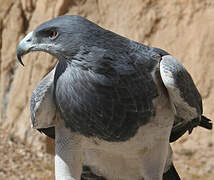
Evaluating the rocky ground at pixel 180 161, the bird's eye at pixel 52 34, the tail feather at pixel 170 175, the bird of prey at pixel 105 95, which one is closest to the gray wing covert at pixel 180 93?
the bird of prey at pixel 105 95

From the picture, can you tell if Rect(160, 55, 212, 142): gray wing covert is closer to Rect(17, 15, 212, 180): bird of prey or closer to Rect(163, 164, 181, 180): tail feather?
Rect(17, 15, 212, 180): bird of prey

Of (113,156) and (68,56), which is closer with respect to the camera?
(68,56)

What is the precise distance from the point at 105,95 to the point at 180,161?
3.00 metres

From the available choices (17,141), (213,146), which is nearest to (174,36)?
(213,146)

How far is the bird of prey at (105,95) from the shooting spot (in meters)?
1.83

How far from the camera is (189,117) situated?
2211 mm

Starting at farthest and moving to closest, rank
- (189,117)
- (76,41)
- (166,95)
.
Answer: (189,117) < (166,95) < (76,41)

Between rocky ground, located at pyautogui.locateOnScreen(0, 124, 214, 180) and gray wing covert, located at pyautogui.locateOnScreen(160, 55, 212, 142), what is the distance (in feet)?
7.56

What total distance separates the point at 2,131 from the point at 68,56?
368 centimetres

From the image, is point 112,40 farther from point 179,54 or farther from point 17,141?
point 17,141

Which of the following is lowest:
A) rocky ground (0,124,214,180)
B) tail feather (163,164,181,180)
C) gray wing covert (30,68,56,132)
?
rocky ground (0,124,214,180)

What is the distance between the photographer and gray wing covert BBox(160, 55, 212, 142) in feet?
6.38

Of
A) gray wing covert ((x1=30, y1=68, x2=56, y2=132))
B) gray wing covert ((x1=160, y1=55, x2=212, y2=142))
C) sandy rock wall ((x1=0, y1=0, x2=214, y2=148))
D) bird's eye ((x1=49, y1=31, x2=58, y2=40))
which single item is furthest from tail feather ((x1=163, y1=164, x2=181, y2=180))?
sandy rock wall ((x1=0, y1=0, x2=214, y2=148))

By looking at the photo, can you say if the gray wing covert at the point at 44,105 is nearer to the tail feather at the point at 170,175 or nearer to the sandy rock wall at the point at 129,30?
the tail feather at the point at 170,175
